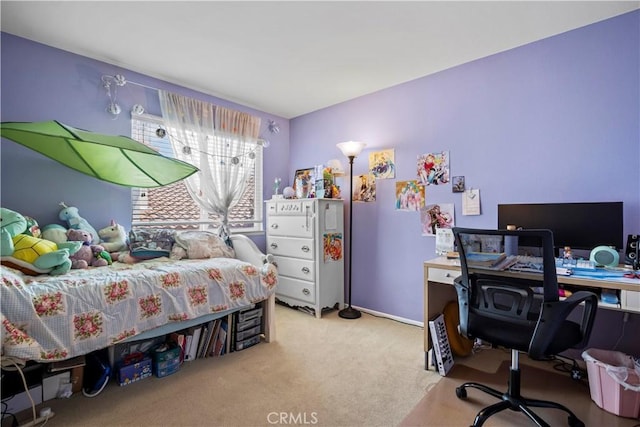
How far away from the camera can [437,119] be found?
2736 mm

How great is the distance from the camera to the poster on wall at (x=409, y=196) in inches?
111

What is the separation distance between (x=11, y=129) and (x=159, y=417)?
1.89m

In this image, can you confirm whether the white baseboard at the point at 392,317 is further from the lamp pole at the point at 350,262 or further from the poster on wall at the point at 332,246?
the poster on wall at the point at 332,246

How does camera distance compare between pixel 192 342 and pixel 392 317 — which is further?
pixel 392 317

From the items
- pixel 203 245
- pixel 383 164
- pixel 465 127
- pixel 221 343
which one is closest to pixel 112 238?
pixel 203 245

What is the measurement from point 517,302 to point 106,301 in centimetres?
216

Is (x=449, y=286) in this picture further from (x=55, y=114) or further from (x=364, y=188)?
(x=55, y=114)

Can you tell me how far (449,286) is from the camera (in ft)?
7.84

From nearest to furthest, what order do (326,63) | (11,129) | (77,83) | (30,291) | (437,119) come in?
1. (30,291)
2. (11,129)
3. (77,83)
4. (326,63)
5. (437,119)

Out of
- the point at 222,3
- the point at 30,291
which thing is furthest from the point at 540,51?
the point at 30,291

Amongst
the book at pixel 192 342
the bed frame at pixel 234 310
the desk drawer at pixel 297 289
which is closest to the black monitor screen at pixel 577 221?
the desk drawer at pixel 297 289

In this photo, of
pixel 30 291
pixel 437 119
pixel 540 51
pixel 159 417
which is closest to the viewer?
pixel 30 291

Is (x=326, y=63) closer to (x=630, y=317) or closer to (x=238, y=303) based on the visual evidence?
(x=238, y=303)

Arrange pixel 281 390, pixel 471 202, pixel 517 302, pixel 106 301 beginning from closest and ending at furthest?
pixel 517 302
pixel 106 301
pixel 281 390
pixel 471 202
